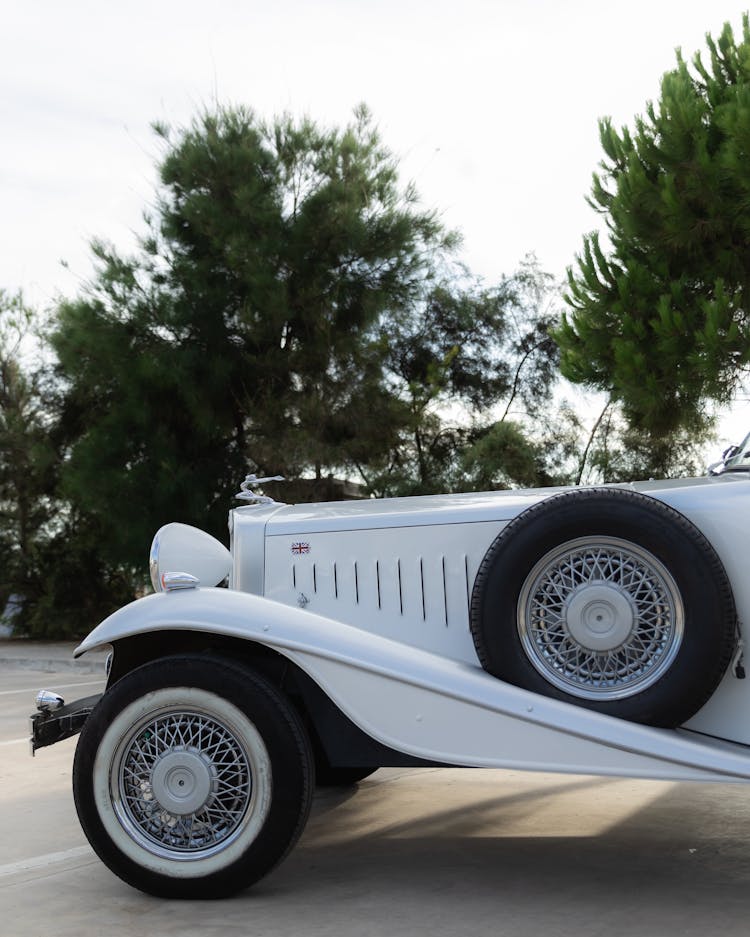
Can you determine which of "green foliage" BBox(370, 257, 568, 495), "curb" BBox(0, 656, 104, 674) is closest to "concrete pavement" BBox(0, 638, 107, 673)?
"curb" BBox(0, 656, 104, 674)

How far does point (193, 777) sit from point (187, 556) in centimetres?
104

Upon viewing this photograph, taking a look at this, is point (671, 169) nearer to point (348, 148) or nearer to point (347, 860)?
point (348, 148)

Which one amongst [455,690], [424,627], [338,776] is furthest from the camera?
[338,776]

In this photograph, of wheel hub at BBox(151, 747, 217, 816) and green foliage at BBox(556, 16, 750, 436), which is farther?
green foliage at BBox(556, 16, 750, 436)

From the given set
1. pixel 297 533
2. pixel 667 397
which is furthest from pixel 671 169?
pixel 297 533

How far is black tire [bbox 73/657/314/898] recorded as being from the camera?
11.7 ft

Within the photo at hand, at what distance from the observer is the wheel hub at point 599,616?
365cm

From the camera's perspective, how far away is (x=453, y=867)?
4.06 metres

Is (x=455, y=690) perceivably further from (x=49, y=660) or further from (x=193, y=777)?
(x=49, y=660)

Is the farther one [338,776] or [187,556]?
[338,776]

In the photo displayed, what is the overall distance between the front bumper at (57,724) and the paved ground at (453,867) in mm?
499

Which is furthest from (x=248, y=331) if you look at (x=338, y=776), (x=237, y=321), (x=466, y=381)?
(x=338, y=776)

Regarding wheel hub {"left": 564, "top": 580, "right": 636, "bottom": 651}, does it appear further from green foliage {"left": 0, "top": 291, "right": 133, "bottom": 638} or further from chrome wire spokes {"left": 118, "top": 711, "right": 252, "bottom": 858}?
green foliage {"left": 0, "top": 291, "right": 133, "bottom": 638}

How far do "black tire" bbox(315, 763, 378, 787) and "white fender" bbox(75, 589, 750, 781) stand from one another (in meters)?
2.04
